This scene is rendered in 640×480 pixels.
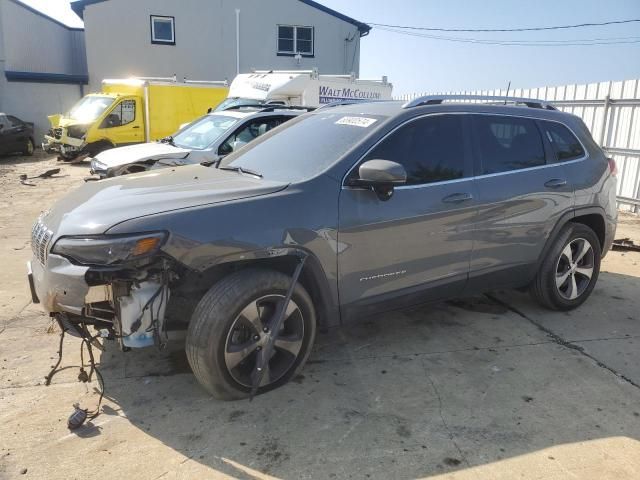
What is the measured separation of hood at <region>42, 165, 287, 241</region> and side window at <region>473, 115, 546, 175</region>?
1685 mm

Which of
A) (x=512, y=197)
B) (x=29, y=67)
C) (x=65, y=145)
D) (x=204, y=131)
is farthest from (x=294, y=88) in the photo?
(x=29, y=67)

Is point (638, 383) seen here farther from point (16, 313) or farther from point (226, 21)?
point (226, 21)

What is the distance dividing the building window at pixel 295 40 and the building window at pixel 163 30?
455cm

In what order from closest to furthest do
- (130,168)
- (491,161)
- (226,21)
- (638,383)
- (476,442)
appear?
1. (476,442)
2. (638,383)
3. (491,161)
4. (130,168)
5. (226,21)

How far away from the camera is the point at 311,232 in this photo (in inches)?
123

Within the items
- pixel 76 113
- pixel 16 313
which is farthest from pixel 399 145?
pixel 76 113

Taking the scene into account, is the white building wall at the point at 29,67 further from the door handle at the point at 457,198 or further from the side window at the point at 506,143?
the door handle at the point at 457,198

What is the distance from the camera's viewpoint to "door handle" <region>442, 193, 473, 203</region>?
367 centimetres

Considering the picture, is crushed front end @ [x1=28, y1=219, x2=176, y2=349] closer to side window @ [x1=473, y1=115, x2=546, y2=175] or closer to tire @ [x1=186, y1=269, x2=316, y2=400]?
tire @ [x1=186, y1=269, x2=316, y2=400]

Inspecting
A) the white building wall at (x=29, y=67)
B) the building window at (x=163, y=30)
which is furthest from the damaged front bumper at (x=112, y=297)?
the white building wall at (x=29, y=67)

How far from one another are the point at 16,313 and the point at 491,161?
409cm

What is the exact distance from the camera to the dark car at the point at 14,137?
680 inches

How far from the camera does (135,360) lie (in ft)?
12.1

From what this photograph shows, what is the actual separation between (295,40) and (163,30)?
5.65 metres
